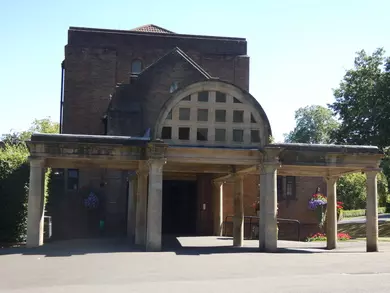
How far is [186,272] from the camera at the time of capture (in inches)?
528

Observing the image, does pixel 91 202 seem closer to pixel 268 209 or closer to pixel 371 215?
pixel 268 209

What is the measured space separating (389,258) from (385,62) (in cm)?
3205

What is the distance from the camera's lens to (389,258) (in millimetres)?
17531

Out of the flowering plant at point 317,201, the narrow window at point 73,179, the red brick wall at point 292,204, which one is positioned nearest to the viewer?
the flowering plant at point 317,201

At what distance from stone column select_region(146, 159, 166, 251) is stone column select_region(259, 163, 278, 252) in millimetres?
3819

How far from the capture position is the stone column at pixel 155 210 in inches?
750

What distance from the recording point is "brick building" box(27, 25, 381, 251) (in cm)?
1962

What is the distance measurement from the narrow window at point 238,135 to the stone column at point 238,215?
4.17 metres

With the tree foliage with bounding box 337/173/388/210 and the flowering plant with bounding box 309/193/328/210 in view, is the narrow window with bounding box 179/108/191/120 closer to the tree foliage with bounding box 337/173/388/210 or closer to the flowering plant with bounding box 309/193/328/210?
the flowering plant with bounding box 309/193/328/210

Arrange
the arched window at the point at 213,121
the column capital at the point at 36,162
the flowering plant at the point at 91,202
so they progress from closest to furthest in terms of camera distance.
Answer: the column capital at the point at 36,162 → the arched window at the point at 213,121 → the flowering plant at the point at 91,202

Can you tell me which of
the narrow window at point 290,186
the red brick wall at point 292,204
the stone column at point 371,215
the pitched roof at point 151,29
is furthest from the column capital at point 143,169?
the pitched roof at point 151,29

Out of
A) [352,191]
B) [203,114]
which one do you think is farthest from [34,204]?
[352,191]

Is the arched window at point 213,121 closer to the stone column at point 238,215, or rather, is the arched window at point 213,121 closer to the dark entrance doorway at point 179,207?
the stone column at point 238,215

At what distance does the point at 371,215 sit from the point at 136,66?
71.9 ft
